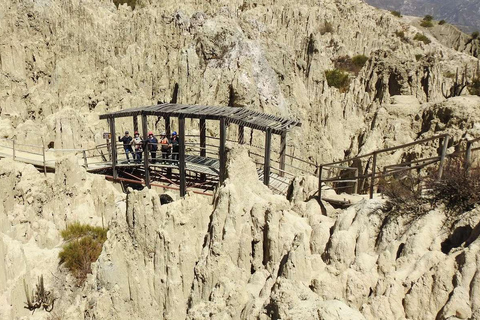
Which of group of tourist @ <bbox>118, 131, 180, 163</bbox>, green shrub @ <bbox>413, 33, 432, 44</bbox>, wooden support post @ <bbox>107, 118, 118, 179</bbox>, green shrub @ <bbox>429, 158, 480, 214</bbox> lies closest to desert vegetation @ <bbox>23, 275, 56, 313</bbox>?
wooden support post @ <bbox>107, 118, 118, 179</bbox>

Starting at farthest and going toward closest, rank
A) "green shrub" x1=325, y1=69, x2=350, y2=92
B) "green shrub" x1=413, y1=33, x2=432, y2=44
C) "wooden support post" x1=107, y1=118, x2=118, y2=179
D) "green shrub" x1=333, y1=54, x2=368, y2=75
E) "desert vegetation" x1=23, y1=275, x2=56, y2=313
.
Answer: "green shrub" x1=413, y1=33, x2=432, y2=44 → "green shrub" x1=333, y1=54, x2=368, y2=75 → "green shrub" x1=325, y1=69, x2=350, y2=92 → "wooden support post" x1=107, y1=118, x2=118, y2=179 → "desert vegetation" x1=23, y1=275, x2=56, y2=313

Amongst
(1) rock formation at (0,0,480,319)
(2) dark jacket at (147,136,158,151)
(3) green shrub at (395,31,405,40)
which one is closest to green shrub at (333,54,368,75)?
(1) rock formation at (0,0,480,319)

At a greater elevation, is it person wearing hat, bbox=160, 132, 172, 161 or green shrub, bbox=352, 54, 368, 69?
green shrub, bbox=352, 54, 368, 69

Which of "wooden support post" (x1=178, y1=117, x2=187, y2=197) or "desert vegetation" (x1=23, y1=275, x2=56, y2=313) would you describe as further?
"wooden support post" (x1=178, y1=117, x2=187, y2=197)

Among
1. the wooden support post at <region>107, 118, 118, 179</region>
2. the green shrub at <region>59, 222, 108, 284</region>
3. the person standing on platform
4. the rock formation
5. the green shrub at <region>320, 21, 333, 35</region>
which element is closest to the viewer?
the rock formation

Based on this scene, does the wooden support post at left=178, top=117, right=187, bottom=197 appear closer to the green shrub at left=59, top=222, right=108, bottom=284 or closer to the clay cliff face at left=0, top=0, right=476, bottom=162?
the green shrub at left=59, top=222, right=108, bottom=284

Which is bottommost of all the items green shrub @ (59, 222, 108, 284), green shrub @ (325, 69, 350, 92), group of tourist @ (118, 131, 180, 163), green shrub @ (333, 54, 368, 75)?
green shrub @ (59, 222, 108, 284)

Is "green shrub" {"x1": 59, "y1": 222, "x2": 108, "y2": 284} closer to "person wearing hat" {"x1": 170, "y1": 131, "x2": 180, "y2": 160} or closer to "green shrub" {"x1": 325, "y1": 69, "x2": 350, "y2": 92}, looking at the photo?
"person wearing hat" {"x1": 170, "y1": 131, "x2": 180, "y2": 160}

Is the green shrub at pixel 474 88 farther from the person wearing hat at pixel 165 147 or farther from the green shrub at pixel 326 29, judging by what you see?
the green shrub at pixel 326 29

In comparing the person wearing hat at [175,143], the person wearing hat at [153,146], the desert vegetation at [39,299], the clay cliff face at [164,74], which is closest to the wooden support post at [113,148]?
the person wearing hat at [153,146]
